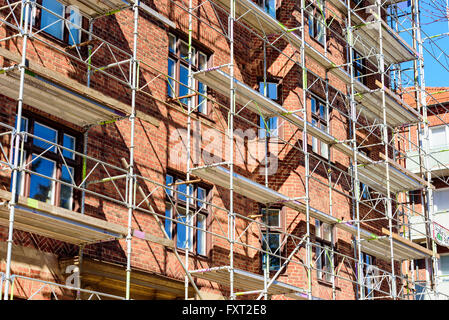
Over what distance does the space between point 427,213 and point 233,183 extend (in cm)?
1146

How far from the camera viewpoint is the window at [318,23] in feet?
76.6

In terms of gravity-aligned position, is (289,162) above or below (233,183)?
above

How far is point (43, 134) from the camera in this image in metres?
14.6

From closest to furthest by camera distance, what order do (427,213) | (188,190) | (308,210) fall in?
(188,190) < (308,210) < (427,213)

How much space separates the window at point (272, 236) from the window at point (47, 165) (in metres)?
5.86

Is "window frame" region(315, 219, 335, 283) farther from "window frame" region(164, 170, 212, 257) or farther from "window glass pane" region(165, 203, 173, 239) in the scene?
"window glass pane" region(165, 203, 173, 239)

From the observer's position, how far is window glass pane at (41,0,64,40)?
1515 cm

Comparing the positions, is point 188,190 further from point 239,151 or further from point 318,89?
point 318,89

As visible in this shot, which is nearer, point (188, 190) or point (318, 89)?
point (188, 190)

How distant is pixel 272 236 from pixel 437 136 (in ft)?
61.2

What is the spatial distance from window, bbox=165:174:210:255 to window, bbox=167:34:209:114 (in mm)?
1718

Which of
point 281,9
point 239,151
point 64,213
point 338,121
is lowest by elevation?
point 64,213

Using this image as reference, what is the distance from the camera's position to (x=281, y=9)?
22188 mm
